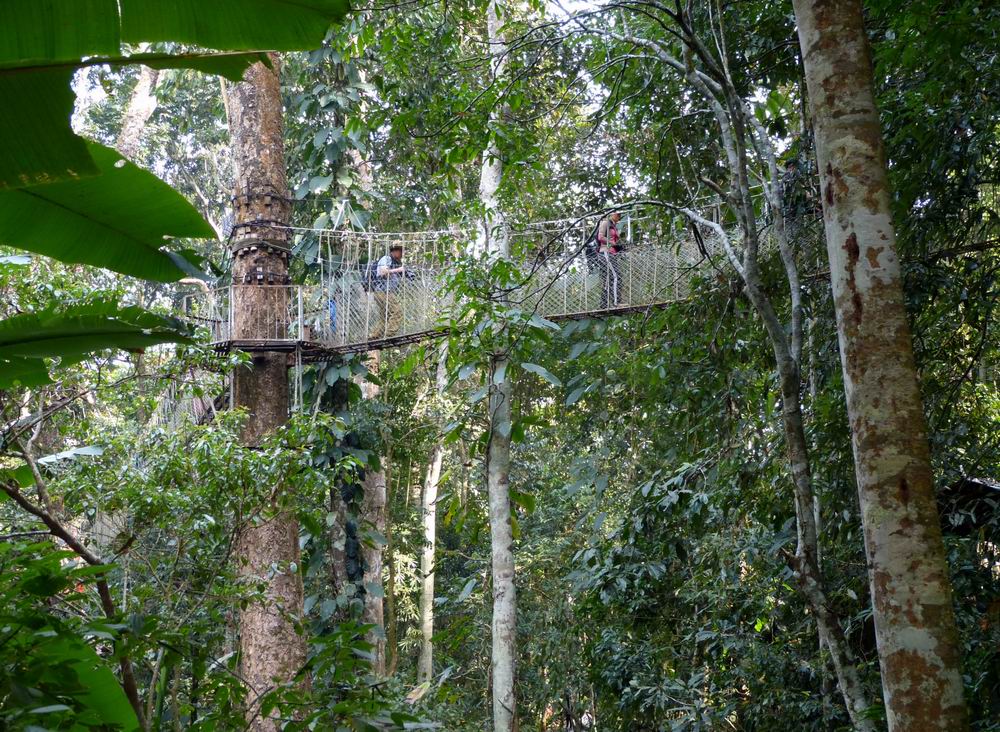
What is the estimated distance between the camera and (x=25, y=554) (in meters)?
1.37

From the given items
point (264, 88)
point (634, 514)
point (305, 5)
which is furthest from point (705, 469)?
point (264, 88)

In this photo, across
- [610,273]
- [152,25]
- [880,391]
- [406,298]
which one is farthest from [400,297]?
[152,25]

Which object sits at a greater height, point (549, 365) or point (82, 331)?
point (549, 365)

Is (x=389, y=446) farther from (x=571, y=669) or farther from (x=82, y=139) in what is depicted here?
(x=82, y=139)

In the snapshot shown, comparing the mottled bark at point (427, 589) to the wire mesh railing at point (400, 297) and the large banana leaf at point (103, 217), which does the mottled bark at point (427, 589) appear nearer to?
the wire mesh railing at point (400, 297)

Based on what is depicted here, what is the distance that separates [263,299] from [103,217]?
405 centimetres

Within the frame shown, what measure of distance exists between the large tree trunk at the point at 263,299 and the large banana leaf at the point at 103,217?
3.78 m

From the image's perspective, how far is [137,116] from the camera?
1029cm

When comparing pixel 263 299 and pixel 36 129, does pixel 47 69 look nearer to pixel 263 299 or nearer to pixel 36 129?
pixel 36 129

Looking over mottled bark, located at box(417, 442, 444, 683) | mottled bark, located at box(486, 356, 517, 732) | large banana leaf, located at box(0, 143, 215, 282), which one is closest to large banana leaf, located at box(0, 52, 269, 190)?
large banana leaf, located at box(0, 143, 215, 282)

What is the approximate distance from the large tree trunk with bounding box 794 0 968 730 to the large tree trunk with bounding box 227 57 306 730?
4.06m

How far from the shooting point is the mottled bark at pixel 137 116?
32.6 feet

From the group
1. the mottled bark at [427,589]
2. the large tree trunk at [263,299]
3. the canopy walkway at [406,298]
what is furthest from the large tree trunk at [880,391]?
the mottled bark at [427,589]

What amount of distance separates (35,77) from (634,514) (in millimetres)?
3233
